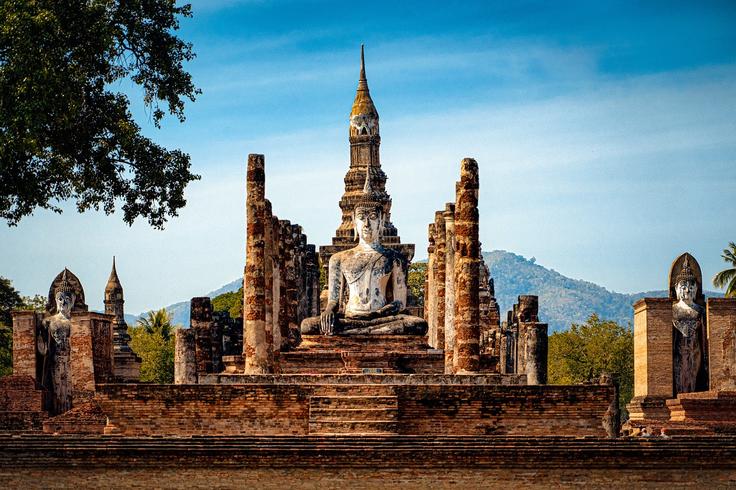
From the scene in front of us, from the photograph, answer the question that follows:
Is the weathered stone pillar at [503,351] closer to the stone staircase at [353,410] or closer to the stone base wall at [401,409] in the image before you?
the stone base wall at [401,409]

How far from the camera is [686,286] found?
31156mm

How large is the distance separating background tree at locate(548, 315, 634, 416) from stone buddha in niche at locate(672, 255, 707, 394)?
90.2 ft

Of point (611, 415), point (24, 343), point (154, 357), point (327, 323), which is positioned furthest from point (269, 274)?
point (154, 357)

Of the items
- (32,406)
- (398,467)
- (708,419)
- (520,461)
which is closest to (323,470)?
(398,467)

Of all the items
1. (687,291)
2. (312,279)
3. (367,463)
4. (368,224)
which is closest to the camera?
(367,463)

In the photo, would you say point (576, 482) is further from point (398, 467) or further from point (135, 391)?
point (135, 391)

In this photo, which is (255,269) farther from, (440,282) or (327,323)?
(440,282)

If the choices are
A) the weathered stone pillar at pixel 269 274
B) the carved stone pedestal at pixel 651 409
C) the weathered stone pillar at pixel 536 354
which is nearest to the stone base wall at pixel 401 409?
the weathered stone pillar at pixel 269 274

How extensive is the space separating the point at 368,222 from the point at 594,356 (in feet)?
96.3

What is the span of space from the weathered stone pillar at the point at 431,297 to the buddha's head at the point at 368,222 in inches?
180

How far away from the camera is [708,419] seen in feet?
90.2

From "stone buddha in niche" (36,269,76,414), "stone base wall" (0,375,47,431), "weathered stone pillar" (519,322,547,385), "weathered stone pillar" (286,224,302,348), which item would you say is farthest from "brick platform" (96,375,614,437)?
"weathered stone pillar" (286,224,302,348)

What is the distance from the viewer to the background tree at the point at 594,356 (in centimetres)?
5934

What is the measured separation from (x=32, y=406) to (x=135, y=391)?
7.77m
